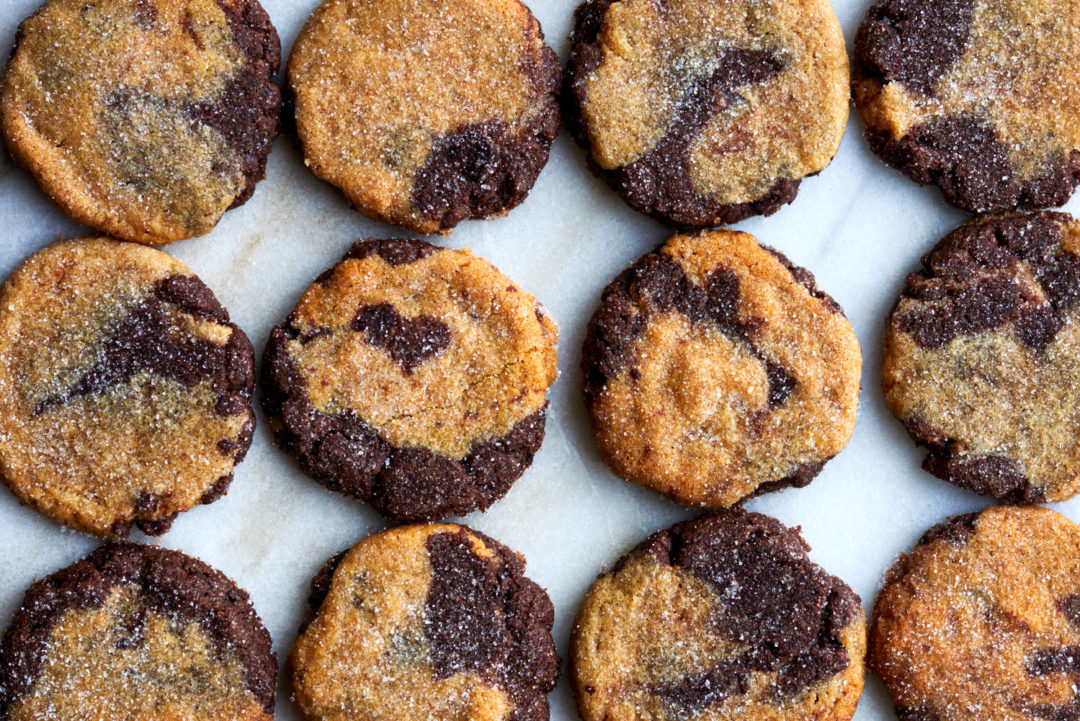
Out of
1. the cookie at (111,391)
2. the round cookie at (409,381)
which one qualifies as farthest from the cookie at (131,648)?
the round cookie at (409,381)

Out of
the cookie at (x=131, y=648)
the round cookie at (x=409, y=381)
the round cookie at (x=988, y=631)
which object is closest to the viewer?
the cookie at (x=131, y=648)

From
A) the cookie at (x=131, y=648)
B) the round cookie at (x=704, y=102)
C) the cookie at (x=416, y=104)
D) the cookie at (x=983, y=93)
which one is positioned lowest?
the cookie at (x=131, y=648)

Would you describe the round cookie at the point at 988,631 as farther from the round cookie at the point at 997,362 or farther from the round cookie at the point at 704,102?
the round cookie at the point at 704,102

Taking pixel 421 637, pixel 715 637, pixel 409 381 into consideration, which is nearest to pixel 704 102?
pixel 409 381

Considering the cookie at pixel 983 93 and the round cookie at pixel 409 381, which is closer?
the round cookie at pixel 409 381

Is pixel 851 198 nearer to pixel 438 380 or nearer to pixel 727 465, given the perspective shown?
pixel 727 465

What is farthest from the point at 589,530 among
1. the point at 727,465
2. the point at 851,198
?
the point at 851,198

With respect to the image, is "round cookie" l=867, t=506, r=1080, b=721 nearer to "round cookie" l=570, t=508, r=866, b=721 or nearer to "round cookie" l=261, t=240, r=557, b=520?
"round cookie" l=570, t=508, r=866, b=721
